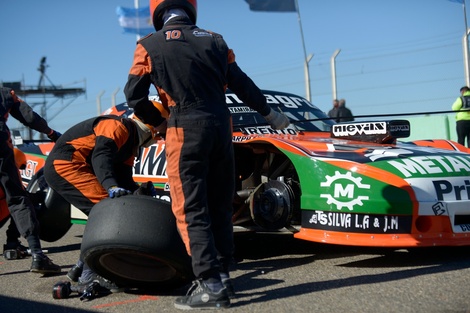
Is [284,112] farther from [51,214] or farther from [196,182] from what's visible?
[196,182]

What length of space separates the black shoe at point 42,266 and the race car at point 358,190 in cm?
143

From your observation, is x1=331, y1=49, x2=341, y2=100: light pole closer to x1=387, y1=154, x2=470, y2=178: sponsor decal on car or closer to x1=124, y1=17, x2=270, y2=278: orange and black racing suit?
x1=387, y1=154, x2=470, y2=178: sponsor decal on car

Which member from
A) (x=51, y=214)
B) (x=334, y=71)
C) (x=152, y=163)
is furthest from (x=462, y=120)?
(x=51, y=214)

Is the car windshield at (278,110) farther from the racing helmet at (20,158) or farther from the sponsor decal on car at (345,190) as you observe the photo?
the sponsor decal on car at (345,190)

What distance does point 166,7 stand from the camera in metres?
4.07

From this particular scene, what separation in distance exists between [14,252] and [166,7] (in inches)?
120

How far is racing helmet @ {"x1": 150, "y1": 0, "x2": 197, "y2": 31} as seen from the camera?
4.05 meters

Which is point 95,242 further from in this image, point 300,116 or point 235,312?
point 300,116

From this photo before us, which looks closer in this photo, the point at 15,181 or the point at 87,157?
the point at 87,157

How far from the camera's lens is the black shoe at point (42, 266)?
200 inches

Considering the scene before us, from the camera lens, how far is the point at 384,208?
462 cm

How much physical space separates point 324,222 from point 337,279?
1.65ft

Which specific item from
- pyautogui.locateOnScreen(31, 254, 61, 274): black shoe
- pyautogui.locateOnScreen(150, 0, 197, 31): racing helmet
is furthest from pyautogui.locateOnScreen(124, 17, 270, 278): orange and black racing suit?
pyautogui.locateOnScreen(31, 254, 61, 274): black shoe

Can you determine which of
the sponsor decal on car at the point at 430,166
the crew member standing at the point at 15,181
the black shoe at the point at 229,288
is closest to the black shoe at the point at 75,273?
the crew member standing at the point at 15,181
